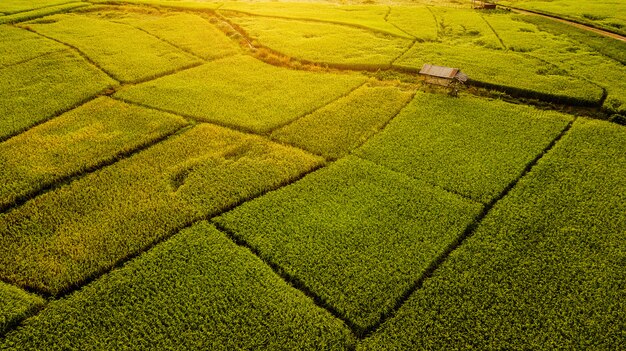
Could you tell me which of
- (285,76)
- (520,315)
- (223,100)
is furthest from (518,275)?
(285,76)

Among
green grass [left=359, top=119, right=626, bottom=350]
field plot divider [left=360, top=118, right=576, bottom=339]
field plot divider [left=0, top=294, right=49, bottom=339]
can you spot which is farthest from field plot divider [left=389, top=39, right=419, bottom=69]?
field plot divider [left=0, top=294, right=49, bottom=339]

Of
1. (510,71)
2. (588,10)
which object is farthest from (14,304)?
(588,10)

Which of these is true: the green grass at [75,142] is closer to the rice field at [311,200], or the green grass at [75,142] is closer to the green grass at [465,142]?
the rice field at [311,200]

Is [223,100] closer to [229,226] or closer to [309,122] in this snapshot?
[309,122]

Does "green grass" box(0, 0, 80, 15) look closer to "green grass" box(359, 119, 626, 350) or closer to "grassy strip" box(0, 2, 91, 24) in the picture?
"grassy strip" box(0, 2, 91, 24)

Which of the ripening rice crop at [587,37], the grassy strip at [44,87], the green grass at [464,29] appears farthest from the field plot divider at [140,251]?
the ripening rice crop at [587,37]

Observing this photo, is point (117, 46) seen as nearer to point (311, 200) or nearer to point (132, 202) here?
point (132, 202)
